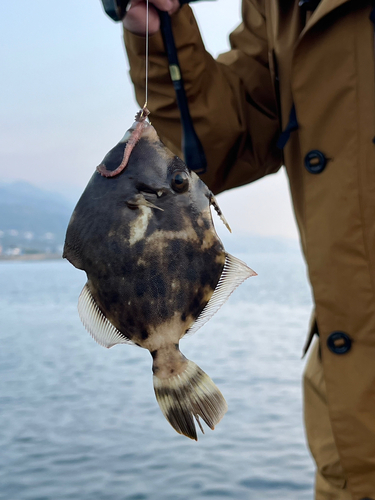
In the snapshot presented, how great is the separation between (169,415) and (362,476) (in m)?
1.01

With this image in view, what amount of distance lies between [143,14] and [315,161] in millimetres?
763

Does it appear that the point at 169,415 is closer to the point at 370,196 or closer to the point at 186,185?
the point at 186,185

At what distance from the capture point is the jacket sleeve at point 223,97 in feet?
6.80

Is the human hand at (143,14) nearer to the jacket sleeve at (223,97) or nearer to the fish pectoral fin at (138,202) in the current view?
the jacket sleeve at (223,97)

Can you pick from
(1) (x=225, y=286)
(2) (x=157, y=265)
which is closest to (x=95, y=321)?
(2) (x=157, y=265)

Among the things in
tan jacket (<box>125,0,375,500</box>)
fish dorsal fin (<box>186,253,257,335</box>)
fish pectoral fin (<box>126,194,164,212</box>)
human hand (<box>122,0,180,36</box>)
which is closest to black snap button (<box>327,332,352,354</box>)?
Result: tan jacket (<box>125,0,375,500</box>)

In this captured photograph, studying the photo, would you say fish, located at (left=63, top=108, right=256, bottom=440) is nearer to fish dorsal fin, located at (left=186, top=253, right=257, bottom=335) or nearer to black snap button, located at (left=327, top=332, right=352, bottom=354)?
fish dorsal fin, located at (left=186, top=253, right=257, bottom=335)

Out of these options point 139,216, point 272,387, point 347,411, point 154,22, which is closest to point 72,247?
point 139,216

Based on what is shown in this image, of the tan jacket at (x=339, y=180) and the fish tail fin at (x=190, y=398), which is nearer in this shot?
the fish tail fin at (x=190, y=398)

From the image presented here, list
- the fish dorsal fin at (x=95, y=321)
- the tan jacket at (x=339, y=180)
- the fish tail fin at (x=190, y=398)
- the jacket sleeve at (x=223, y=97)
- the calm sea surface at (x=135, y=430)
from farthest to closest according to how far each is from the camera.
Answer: the calm sea surface at (x=135, y=430) → the jacket sleeve at (x=223, y=97) → the tan jacket at (x=339, y=180) → the fish dorsal fin at (x=95, y=321) → the fish tail fin at (x=190, y=398)

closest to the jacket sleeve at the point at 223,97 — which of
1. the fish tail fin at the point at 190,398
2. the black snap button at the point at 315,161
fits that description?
the black snap button at the point at 315,161

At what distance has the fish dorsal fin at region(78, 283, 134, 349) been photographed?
4.56ft

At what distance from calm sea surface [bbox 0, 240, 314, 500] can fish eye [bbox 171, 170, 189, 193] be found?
8892mm

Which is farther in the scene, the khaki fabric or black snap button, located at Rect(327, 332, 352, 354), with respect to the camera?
the khaki fabric
